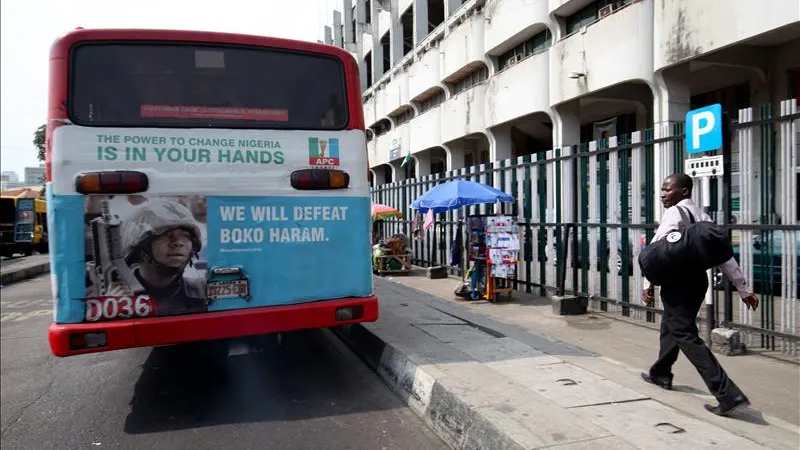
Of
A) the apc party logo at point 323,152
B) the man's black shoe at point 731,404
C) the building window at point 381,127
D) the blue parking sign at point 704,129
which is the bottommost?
the man's black shoe at point 731,404

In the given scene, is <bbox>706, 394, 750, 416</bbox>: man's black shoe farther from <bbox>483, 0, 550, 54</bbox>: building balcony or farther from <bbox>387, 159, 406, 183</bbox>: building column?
<bbox>387, 159, 406, 183</bbox>: building column

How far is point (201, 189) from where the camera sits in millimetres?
4680

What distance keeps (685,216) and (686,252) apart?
0.31 m

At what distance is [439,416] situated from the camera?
14.1ft

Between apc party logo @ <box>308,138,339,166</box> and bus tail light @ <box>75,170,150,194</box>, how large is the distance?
1.36 meters

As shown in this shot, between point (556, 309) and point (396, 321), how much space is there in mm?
2656

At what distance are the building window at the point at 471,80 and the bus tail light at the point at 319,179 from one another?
57.7ft

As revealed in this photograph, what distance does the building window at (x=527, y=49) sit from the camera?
17789 mm

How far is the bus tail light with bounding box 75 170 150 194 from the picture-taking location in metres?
4.36

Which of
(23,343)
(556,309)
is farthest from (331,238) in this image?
(23,343)

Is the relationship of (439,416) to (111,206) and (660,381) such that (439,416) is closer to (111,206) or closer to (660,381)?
(660,381)

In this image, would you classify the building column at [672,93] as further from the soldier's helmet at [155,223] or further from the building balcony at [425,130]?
the building balcony at [425,130]

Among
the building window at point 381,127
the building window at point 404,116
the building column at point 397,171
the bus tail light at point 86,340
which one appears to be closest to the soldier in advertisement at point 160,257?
the bus tail light at point 86,340

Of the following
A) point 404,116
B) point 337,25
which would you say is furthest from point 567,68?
point 337,25
